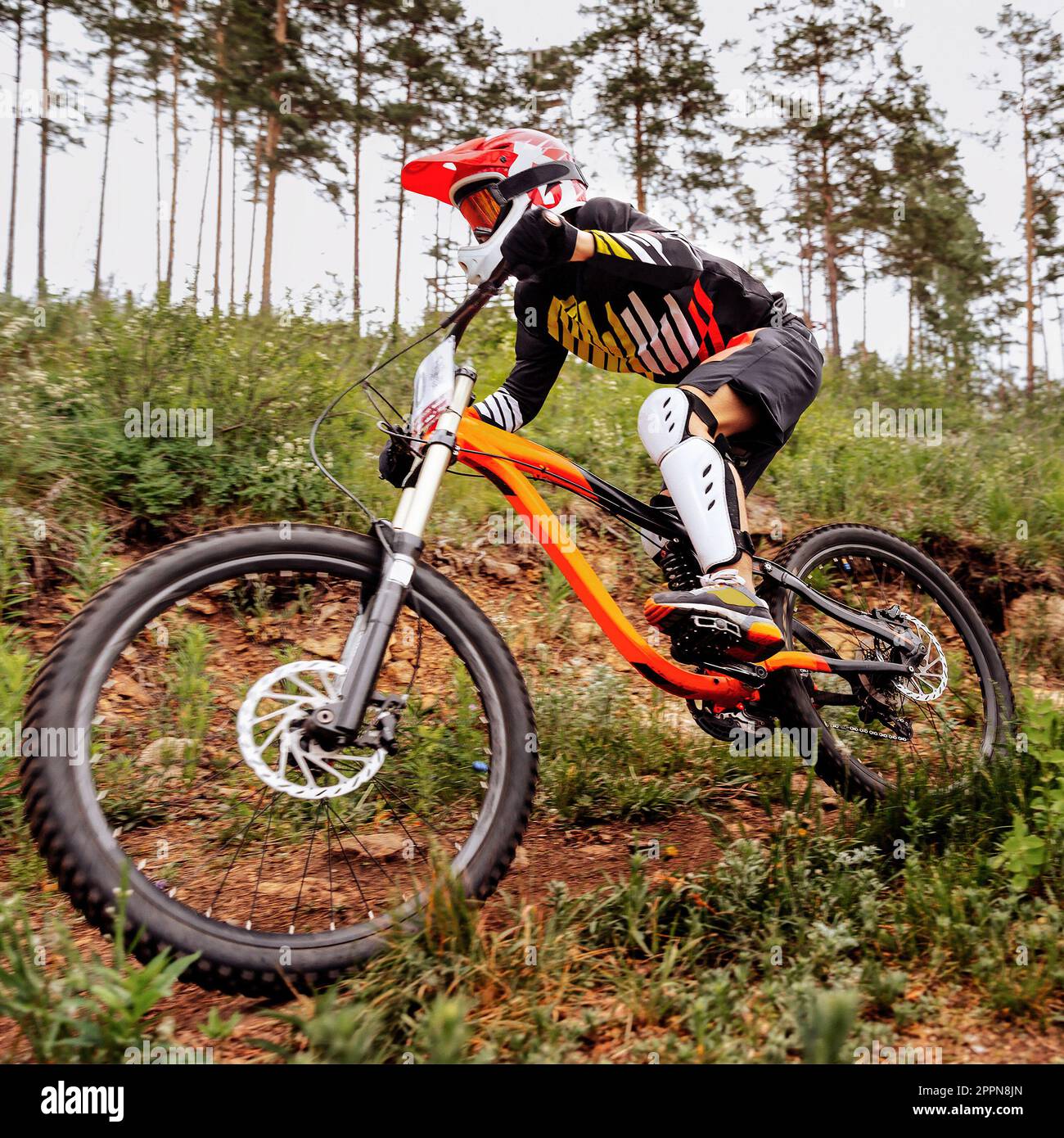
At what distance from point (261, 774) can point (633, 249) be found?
1.74 metres

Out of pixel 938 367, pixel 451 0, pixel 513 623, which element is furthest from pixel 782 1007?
pixel 451 0

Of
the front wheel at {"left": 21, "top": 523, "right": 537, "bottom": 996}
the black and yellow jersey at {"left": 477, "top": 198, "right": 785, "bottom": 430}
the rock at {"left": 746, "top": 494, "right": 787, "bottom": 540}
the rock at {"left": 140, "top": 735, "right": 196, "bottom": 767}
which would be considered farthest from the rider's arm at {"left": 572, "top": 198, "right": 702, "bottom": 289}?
the rock at {"left": 746, "top": 494, "right": 787, "bottom": 540}

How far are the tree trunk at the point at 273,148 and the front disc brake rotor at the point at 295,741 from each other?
11140 millimetres

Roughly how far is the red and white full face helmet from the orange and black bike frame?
48 centimetres

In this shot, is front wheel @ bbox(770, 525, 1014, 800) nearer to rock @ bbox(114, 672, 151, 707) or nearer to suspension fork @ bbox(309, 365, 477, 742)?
suspension fork @ bbox(309, 365, 477, 742)

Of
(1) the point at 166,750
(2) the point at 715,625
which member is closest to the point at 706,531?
(2) the point at 715,625

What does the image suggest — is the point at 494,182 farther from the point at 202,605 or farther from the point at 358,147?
the point at 358,147

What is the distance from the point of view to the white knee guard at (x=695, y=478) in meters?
2.56

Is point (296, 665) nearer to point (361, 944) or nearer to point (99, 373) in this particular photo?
point (361, 944)

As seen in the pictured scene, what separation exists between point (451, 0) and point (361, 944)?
1569cm

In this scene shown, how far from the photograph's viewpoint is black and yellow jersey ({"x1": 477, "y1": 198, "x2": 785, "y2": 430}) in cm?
248

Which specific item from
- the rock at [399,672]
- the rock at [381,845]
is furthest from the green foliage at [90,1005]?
the rock at [399,672]

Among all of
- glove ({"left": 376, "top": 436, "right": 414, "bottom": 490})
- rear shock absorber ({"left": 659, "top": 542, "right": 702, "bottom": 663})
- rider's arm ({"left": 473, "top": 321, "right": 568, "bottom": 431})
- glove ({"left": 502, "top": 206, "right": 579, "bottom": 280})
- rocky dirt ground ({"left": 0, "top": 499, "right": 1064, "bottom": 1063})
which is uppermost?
glove ({"left": 502, "top": 206, "right": 579, "bottom": 280})

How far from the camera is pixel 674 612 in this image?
2500 millimetres
